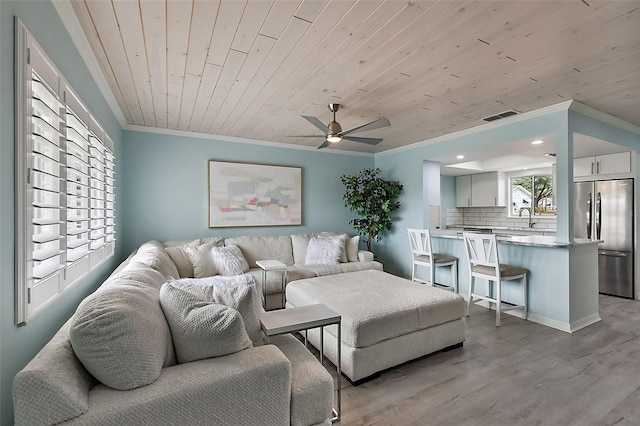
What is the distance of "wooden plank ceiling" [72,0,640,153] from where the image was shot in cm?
171

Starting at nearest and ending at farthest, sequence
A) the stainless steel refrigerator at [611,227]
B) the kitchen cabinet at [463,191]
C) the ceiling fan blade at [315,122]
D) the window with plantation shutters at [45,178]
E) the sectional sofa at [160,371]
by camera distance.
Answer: the sectional sofa at [160,371], the window with plantation shutters at [45,178], the ceiling fan blade at [315,122], the stainless steel refrigerator at [611,227], the kitchen cabinet at [463,191]

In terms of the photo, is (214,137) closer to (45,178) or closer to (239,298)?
(45,178)

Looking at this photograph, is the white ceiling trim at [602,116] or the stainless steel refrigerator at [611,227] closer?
the white ceiling trim at [602,116]

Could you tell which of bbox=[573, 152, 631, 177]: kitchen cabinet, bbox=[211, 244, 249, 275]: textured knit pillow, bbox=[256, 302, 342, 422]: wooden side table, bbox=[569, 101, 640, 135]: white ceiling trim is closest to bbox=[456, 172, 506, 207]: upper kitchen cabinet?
bbox=[573, 152, 631, 177]: kitchen cabinet

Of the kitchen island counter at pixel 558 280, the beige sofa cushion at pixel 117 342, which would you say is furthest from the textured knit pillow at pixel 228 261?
the kitchen island counter at pixel 558 280

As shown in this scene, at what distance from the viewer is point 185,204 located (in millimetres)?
4297

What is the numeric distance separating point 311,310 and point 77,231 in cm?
148

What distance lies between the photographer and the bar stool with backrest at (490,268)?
11.0ft

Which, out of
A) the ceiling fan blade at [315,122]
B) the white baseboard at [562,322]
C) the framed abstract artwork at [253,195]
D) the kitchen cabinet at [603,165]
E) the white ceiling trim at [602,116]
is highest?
the white ceiling trim at [602,116]

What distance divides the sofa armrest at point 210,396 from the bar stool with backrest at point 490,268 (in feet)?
9.42

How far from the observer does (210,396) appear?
122cm

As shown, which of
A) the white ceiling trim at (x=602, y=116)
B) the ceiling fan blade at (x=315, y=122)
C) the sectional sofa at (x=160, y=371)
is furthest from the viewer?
the white ceiling trim at (x=602, y=116)

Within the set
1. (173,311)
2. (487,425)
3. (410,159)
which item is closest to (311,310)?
(173,311)

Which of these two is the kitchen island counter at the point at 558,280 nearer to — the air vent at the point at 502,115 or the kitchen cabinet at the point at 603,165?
the air vent at the point at 502,115
